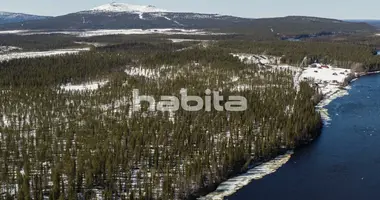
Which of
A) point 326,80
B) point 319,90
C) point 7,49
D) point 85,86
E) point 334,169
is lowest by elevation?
point 334,169

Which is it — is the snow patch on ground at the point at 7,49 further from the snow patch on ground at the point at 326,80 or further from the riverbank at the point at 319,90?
the snow patch on ground at the point at 326,80

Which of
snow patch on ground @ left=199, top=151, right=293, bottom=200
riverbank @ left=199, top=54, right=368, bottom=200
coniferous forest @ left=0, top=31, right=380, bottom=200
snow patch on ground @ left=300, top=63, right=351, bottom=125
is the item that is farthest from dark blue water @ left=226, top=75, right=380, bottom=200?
snow patch on ground @ left=300, top=63, right=351, bottom=125

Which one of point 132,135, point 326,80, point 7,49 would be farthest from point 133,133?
point 7,49

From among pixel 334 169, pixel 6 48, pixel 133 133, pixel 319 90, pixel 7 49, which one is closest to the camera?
pixel 334 169

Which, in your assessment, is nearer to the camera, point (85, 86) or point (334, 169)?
point (334, 169)

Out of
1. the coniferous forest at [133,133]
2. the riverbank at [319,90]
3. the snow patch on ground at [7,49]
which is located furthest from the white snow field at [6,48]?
the riverbank at [319,90]

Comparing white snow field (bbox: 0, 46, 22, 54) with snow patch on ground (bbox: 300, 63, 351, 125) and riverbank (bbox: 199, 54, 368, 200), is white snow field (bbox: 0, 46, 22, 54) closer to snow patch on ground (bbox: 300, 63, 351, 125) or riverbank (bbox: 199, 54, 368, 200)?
riverbank (bbox: 199, 54, 368, 200)

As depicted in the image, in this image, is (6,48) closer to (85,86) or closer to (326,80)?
(85,86)

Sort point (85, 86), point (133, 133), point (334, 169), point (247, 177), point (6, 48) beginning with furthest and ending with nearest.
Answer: point (6, 48) < point (85, 86) < point (133, 133) < point (334, 169) < point (247, 177)
